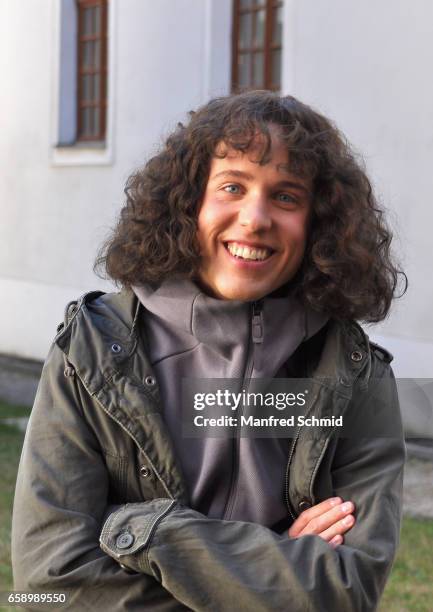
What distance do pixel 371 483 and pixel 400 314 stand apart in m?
6.04

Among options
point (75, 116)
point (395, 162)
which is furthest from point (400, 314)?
point (75, 116)

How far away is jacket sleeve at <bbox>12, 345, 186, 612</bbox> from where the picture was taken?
7.42 feet

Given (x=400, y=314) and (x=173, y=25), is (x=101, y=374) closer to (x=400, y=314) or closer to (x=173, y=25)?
(x=400, y=314)

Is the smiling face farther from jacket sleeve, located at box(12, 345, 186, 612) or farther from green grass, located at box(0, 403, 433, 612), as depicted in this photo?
green grass, located at box(0, 403, 433, 612)

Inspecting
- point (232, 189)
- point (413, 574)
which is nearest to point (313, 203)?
point (232, 189)

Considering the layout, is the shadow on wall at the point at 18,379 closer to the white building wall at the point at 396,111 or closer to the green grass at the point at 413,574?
the white building wall at the point at 396,111

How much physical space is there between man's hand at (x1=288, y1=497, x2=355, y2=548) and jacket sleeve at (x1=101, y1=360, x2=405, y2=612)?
0.02 metres

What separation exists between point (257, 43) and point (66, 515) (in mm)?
8840

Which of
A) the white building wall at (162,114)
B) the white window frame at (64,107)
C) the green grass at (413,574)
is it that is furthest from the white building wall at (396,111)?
the white window frame at (64,107)

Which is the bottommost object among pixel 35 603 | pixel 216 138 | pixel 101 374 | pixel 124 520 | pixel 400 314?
pixel 400 314

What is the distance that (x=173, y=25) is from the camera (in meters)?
10.8

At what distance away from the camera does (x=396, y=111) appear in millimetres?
8203

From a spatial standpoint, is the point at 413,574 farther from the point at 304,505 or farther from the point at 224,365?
the point at 224,365

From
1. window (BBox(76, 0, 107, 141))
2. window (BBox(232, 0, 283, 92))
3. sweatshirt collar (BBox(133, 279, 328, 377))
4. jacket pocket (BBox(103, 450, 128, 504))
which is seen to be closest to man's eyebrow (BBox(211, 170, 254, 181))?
sweatshirt collar (BBox(133, 279, 328, 377))
